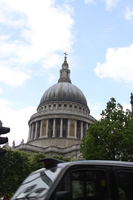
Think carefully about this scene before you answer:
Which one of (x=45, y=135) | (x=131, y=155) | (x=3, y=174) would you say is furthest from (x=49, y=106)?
(x=131, y=155)

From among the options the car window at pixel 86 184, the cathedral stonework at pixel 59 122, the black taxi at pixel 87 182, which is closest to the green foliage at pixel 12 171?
the cathedral stonework at pixel 59 122

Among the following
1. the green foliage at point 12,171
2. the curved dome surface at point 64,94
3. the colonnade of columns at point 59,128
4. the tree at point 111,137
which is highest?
the curved dome surface at point 64,94

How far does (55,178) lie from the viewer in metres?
5.49

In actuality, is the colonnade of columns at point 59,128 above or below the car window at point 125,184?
above

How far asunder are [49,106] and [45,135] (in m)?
12.2

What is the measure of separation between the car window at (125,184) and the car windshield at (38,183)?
133cm

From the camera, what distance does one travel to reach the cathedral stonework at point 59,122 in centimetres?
6638

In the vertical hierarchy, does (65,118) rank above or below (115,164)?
above

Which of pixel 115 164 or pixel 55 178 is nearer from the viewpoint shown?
pixel 55 178

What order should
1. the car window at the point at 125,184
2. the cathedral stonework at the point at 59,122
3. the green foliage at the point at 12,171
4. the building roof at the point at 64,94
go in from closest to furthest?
the car window at the point at 125,184 < the green foliage at the point at 12,171 < the cathedral stonework at the point at 59,122 < the building roof at the point at 64,94

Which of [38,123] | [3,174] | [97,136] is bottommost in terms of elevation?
[3,174]

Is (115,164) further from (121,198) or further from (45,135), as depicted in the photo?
(45,135)

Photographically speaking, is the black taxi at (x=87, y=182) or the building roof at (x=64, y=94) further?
the building roof at (x=64, y=94)

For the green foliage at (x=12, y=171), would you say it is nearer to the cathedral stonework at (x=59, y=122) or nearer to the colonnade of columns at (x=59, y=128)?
the cathedral stonework at (x=59, y=122)
